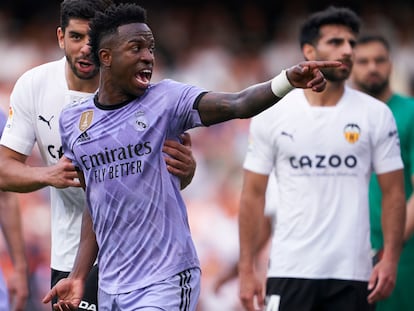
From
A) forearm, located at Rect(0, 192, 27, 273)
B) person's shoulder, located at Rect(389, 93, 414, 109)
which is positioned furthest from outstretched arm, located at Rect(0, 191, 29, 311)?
person's shoulder, located at Rect(389, 93, 414, 109)

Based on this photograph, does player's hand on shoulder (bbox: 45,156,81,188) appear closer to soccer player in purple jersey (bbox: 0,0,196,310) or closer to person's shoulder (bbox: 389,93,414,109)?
soccer player in purple jersey (bbox: 0,0,196,310)

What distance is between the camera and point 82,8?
22.6 feet

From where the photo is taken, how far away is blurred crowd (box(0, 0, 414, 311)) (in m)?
11.8

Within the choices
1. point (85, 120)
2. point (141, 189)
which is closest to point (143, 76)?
point (85, 120)

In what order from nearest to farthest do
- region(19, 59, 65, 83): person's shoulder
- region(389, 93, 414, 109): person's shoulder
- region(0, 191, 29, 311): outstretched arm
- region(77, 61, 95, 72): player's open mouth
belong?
region(77, 61, 95, 72): player's open mouth → region(19, 59, 65, 83): person's shoulder → region(0, 191, 29, 311): outstretched arm → region(389, 93, 414, 109): person's shoulder

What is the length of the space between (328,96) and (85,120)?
222 cm

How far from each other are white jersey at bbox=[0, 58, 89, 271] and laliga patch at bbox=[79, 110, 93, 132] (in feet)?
2.77

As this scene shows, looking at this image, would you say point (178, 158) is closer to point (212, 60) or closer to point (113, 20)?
point (113, 20)

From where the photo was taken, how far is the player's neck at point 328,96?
311 inches

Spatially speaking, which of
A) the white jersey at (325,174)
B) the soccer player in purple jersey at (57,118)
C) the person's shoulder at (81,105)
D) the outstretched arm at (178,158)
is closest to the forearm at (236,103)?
the outstretched arm at (178,158)

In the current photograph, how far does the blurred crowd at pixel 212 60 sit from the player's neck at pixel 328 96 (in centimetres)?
348

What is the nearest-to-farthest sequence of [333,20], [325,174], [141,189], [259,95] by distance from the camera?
[259,95]
[141,189]
[325,174]
[333,20]

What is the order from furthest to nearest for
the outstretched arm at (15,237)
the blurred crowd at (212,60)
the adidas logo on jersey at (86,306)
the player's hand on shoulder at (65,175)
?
the blurred crowd at (212,60), the outstretched arm at (15,237), the adidas logo on jersey at (86,306), the player's hand on shoulder at (65,175)

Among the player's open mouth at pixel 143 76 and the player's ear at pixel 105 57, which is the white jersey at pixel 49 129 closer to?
the player's ear at pixel 105 57
